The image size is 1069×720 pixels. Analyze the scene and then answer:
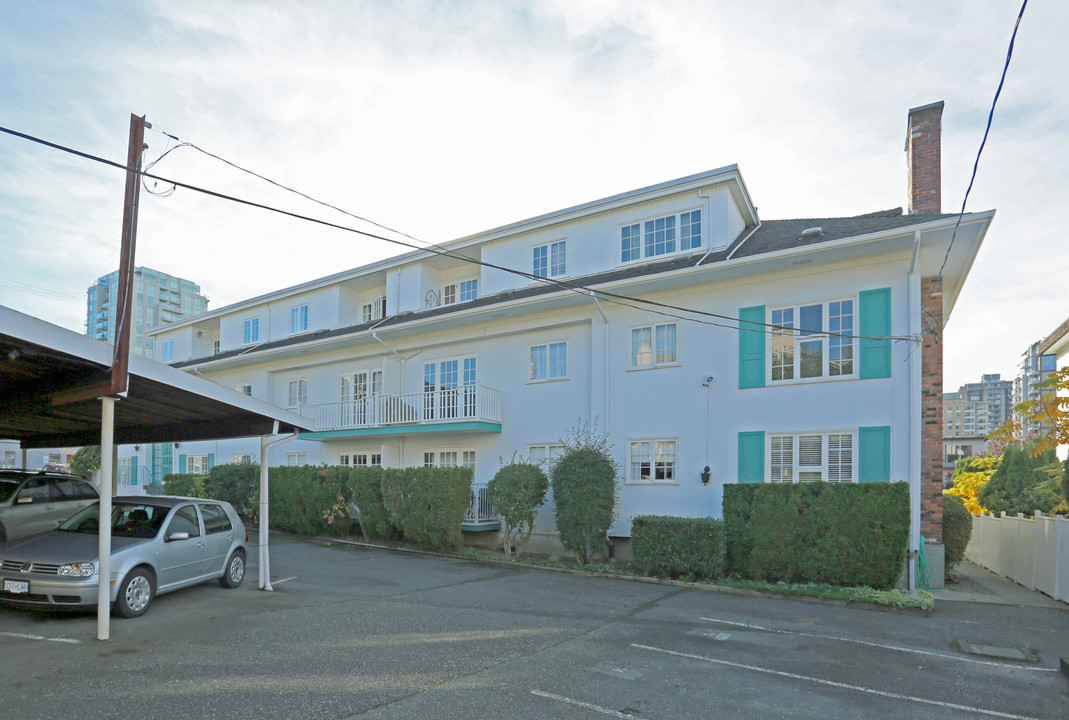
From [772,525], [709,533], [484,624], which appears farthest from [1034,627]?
[484,624]

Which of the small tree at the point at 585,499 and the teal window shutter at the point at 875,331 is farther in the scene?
the small tree at the point at 585,499

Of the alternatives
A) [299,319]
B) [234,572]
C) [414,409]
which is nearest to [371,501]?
[414,409]

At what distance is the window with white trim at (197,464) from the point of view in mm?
27344

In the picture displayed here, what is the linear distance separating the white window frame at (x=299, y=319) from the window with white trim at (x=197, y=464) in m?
→ 6.61

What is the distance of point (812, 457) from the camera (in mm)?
13625

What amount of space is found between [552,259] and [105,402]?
496 inches

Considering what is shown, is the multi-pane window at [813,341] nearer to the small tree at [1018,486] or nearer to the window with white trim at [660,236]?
the window with white trim at [660,236]

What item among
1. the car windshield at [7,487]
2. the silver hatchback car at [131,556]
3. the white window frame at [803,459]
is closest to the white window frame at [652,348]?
the white window frame at [803,459]

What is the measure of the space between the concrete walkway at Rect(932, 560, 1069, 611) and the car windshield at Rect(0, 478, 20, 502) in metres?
16.2

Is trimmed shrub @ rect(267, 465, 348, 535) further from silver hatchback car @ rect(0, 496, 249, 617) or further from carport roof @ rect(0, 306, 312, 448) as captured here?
silver hatchback car @ rect(0, 496, 249, 617)

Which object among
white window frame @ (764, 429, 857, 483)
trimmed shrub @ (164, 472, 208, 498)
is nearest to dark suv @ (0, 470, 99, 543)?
trimmed shrub @ (164, 472, 208, 498)

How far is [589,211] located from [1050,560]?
39.8 feet

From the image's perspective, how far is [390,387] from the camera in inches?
826

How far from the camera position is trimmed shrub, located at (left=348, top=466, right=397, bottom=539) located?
16984 mm
